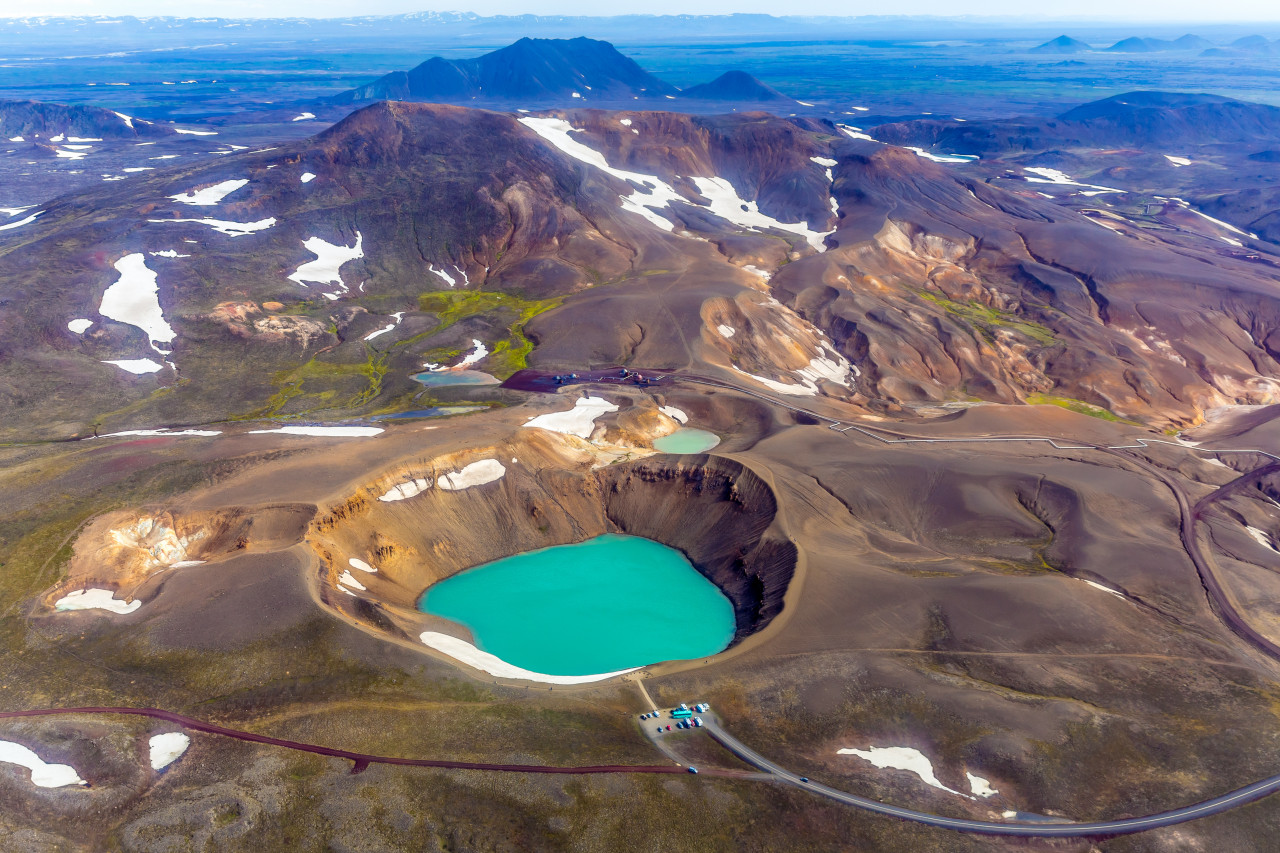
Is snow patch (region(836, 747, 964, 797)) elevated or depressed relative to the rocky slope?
depressed

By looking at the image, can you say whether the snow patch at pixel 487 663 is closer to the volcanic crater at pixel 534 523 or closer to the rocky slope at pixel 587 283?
the volcanic crater at pixel 534 523

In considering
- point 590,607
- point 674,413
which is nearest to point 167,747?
point 590,607

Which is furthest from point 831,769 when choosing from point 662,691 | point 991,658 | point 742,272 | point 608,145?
point 608,145

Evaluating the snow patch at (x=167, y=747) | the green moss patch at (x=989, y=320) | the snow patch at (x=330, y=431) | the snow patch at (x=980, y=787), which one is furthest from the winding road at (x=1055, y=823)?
the green moss patch at (x=989, y=320)

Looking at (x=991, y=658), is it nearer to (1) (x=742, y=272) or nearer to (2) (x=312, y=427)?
(2) (x=312, y=427)

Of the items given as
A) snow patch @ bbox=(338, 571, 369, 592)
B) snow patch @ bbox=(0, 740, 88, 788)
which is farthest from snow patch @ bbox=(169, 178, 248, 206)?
snow patch @ bbox=(0, 740, 88, 788)

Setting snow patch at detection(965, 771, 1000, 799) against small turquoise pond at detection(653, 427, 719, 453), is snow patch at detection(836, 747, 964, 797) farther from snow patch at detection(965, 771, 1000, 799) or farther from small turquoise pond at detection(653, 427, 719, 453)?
small turquoise pond at detection(653, 427, 719, 453)

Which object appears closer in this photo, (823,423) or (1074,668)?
(1074,668)
